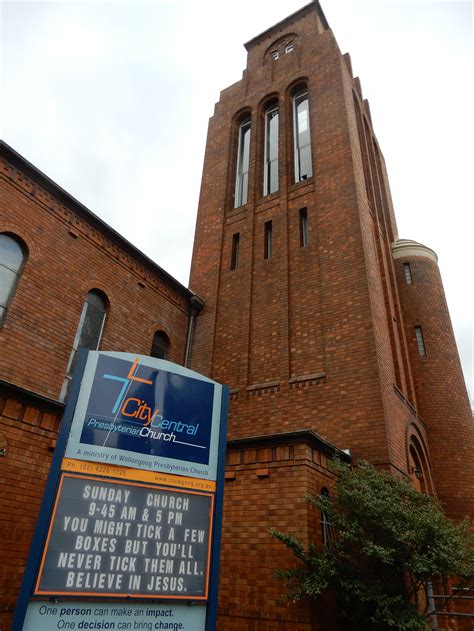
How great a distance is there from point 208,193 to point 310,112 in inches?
183

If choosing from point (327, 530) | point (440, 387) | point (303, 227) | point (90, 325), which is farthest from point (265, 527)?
point (303, 227)

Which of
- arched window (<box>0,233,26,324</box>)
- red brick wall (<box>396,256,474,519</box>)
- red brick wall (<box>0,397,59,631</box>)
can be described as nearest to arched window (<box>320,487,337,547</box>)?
red brick wall (<box>0,397,59,631</box>)

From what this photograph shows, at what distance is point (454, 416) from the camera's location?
43.4 ft

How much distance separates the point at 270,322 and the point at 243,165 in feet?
26.1

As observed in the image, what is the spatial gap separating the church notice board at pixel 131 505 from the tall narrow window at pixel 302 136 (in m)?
12.2

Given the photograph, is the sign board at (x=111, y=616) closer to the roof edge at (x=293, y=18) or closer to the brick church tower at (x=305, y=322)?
the brick church tower at (x=305, y=322)

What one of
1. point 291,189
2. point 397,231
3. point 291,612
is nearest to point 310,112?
point 291,189

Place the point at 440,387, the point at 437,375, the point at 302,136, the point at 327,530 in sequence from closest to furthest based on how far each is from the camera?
the point at 327,530 < the point at 440,387 < the point at 437,375 < the point at 302,136

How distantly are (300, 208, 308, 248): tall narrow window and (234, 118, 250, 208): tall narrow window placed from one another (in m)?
2.81

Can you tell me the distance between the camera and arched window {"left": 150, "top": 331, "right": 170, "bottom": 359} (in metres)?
12.4

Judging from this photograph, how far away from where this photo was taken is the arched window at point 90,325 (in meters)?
9.86

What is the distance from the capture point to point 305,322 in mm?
11945

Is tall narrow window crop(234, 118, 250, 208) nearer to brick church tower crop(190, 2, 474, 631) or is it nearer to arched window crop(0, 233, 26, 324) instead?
brick church tower crop(190, 2, 474, 631)

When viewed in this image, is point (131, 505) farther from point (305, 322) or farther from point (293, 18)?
point (293, 18)
